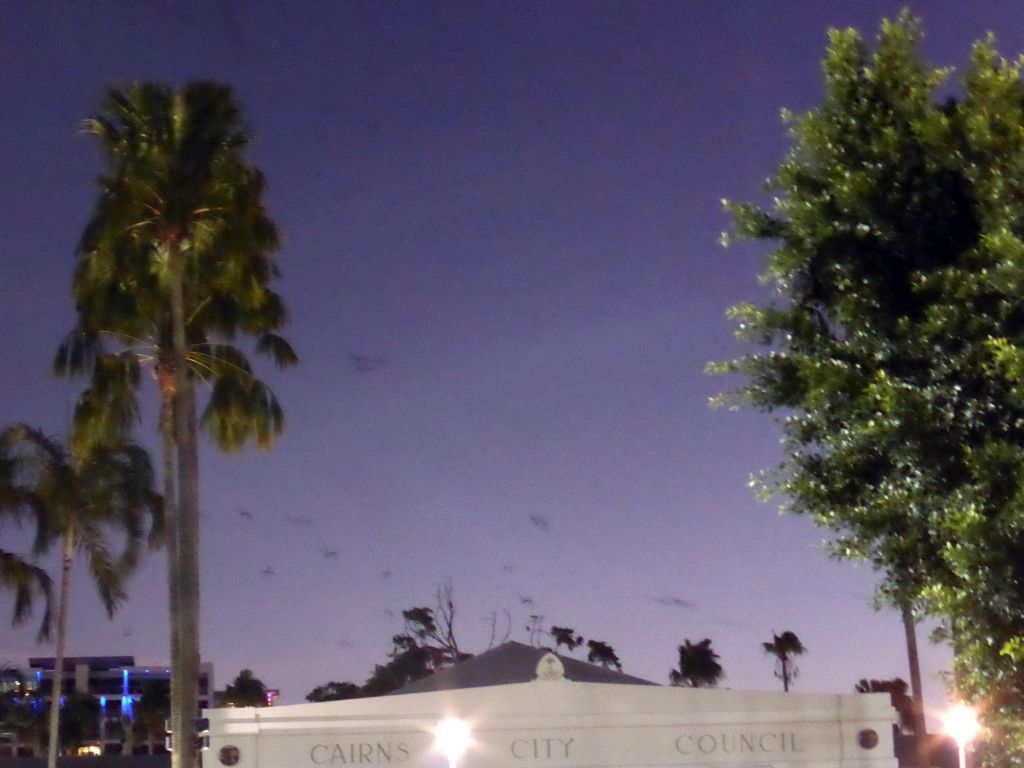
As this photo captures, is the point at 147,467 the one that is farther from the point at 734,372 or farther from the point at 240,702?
the point at 240,702

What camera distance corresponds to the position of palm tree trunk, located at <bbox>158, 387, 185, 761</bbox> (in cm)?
1989

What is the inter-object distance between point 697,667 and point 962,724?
204ft

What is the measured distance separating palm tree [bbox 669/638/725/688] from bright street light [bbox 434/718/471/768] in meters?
61.0

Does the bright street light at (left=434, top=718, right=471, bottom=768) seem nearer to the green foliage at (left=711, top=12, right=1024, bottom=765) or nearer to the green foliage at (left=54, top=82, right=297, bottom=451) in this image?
the green foliage at (left=711, top=12, right=1024, bottom=765)

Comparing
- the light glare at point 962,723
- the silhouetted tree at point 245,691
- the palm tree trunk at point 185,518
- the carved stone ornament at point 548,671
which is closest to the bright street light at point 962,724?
the light glare at point 962,723

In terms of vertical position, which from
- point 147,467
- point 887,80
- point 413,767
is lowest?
point 413,767

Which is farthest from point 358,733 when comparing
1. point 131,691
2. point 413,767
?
point 131,691

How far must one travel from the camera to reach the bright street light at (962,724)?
9.74 meters

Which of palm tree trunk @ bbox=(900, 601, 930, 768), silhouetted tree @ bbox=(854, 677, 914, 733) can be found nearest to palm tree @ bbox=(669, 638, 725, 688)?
silhouetted tree @ bbox=(854, 677, 914, 733)

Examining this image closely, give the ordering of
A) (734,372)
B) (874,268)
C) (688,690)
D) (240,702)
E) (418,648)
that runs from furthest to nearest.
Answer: (240,702), (418,648), (688,690), (734,372), (874,268)

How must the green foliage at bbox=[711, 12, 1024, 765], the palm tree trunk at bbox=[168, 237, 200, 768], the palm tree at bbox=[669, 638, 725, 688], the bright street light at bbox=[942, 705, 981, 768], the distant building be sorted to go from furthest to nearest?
the distant building → the palm tree at bbox=[669, 638, 725, 688] → the palm tree trunk at bbox=[168, 237, 200, 768] → the bright street light at bbox=[942, 705, 981, 768] → the green foliage at bbox=[711, 12, 1024, 765]

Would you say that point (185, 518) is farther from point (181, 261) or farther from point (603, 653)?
point (603, 653)

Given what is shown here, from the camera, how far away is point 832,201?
31.6 ft

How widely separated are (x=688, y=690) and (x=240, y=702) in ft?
247
